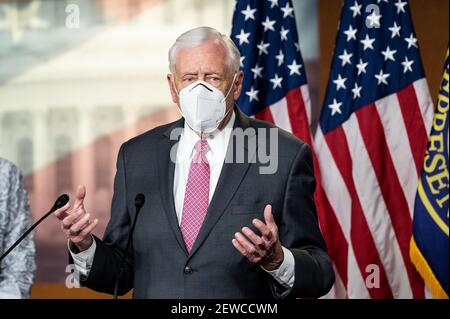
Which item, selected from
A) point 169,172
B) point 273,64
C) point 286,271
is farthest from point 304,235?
point 273,64

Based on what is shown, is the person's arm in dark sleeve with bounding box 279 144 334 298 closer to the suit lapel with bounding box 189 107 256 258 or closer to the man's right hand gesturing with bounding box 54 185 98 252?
the suit lapel with bounding box 189 107 256 258

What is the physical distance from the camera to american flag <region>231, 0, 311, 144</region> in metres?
4.38

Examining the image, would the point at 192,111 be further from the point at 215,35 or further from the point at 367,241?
the point at 367,241

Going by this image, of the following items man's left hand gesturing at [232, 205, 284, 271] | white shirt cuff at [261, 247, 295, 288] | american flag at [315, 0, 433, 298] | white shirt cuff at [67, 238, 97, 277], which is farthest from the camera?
american flag at [315, 0, 433, 298]

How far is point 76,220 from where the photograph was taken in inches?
86.0

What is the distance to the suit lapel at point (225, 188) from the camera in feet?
7.86

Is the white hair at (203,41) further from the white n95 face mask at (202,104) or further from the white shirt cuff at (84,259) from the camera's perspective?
the white shirt cuff at (84,259)

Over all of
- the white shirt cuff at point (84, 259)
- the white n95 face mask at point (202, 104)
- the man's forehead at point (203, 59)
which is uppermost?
the man's forehead at point (203, 59)

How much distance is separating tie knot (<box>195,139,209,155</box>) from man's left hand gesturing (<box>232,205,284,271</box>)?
1.43ft

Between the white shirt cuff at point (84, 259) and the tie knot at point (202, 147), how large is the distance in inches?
16.9

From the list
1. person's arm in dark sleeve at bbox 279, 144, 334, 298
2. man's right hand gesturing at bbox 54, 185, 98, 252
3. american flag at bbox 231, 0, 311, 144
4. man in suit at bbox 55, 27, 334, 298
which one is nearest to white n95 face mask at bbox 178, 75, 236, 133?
man in suit at bbox 55, 27, 334, 298

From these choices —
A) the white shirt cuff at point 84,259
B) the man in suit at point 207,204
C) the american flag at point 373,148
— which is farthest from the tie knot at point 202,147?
the american flag at point 373,148

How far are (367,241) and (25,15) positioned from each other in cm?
251

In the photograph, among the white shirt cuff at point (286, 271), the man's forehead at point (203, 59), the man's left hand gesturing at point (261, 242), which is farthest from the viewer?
the man's forehead at point (203, 59)
